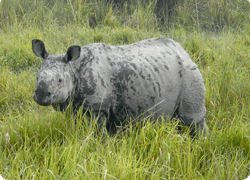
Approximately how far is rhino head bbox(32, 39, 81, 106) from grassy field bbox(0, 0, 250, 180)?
0.30 m

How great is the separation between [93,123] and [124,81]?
525 mm

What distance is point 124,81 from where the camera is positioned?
301 centimetres

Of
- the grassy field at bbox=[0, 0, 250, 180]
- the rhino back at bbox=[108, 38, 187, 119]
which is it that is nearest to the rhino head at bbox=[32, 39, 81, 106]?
the grassy field at bbox=[0, 0, 250, 180]

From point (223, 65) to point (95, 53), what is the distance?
2246 millimetres

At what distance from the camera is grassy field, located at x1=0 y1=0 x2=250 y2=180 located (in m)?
Answer: 2.35

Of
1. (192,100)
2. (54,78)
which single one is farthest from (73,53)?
(192,100)

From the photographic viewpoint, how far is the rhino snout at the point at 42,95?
247 cm

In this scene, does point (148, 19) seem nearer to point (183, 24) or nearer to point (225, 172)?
point (183, 24)

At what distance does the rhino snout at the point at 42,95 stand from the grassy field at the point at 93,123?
1.19ft

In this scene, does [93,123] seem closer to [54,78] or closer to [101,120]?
[101,120]

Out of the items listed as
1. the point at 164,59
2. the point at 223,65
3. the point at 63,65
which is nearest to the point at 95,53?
the point at 63,65

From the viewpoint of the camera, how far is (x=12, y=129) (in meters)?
2.83

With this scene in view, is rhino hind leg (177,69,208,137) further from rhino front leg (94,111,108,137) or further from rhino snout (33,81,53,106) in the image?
rhino snout (33,81,53,106)

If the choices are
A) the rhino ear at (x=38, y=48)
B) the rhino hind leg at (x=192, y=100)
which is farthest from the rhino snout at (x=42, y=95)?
the rhino hind leg at (x=192, y=100)
